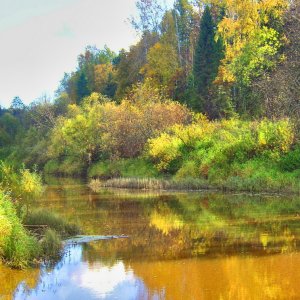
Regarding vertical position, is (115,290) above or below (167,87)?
below

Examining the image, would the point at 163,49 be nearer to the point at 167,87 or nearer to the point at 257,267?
the point at 167,87

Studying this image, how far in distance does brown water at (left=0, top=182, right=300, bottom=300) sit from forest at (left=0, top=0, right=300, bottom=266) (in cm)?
153

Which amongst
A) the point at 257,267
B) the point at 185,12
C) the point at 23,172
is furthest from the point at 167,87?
the point at 257,267

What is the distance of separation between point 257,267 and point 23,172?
819 centimetres

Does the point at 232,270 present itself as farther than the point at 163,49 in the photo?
No

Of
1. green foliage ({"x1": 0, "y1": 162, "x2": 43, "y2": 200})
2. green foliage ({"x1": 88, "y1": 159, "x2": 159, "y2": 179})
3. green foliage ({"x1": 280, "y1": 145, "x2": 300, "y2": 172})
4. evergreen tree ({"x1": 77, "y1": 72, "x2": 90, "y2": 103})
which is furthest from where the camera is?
evergreen tree ({"x1": 77, "y1": 72, "x2": 90, "y2": 103})

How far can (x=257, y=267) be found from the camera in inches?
516

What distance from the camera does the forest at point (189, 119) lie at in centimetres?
3178

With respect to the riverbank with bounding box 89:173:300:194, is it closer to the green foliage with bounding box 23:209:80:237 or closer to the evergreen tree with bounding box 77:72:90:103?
the green foliage with bounding box 23:209:80:237

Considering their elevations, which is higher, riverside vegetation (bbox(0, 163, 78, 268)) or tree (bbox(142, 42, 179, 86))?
tree (bbox(142, 42, 179, 86))

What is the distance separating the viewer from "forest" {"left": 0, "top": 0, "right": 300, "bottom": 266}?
31.8 metres

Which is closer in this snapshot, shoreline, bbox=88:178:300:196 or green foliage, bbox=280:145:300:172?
shoreline, bbox=88:178:300:196

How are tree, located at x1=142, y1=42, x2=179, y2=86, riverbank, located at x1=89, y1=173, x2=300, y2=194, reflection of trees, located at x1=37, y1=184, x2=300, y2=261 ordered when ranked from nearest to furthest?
reflection of trees, located at x1=37, y1=184, x2=300, y2=261 < riverbank, located at x1=89, y1=173, x2=300, y2=194 < tree, located at x1=142, y1=42, x2=179, y2=86

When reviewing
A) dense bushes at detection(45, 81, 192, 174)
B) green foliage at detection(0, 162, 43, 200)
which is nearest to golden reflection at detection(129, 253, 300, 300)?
green foliage at detection(0, 162, 43, 200)
